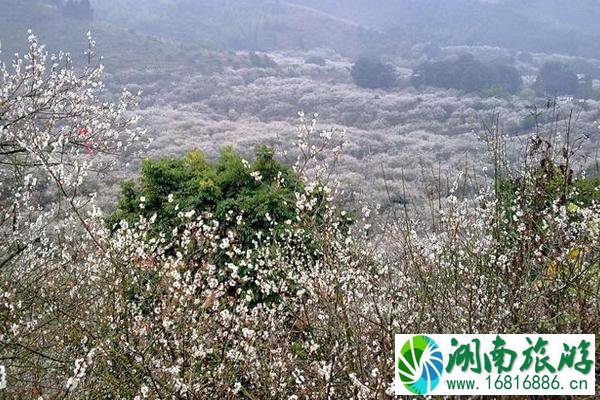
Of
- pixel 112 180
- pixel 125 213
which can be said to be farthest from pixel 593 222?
pixel 112 180

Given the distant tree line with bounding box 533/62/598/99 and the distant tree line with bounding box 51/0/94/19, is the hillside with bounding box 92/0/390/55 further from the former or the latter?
the distant tree line with bounding box 533/62/598/99

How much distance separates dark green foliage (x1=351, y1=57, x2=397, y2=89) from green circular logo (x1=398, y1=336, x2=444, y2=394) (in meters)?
50.8

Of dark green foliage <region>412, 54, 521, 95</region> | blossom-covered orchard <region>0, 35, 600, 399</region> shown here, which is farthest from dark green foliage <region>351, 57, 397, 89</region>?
blossom-covered orchard <region>0, 35, 600, 399</region>

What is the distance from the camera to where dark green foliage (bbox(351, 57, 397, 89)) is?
173ft

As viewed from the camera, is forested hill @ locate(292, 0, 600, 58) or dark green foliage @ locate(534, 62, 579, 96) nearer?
dark green foliage @ locate(534, 62, 579, 96)

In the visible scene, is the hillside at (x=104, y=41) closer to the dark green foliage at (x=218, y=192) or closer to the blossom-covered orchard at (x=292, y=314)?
the dark green foliage at (x=218, y=192)

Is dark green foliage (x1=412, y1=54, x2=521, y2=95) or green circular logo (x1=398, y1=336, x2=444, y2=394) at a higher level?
green circular logo (x1=398, y1=336, x2=444, y2=394)

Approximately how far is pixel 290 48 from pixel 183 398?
254ft

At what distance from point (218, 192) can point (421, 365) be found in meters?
5.65

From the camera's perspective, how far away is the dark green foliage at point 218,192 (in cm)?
797

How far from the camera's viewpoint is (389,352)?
341 centimetres

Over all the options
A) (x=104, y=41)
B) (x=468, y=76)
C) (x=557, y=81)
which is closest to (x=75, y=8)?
(x=104, y=41)

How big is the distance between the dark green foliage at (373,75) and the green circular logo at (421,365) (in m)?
50.8

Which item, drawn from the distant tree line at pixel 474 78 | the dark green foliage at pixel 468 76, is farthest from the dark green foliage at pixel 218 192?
the dark green foliage at pixel 468 76
